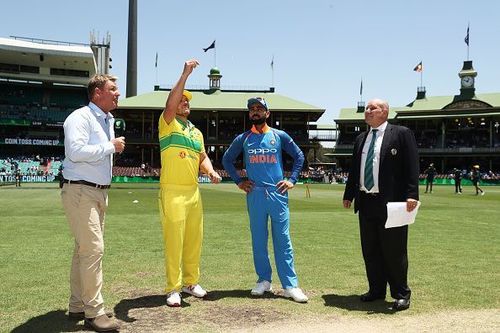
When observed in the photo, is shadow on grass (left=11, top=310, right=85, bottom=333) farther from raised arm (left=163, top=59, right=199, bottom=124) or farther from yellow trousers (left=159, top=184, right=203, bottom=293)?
raised arm (left=163, top=59, right=199, bottom=124)

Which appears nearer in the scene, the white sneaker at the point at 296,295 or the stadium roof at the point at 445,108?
the white sneaker at the point at 296,295

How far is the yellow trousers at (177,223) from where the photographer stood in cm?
565

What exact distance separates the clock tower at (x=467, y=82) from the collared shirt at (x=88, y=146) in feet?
244

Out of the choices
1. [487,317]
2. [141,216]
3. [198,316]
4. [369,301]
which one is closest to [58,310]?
[198,316]

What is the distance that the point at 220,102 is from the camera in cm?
6781

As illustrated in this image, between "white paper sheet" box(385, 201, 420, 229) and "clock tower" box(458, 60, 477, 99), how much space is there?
72673mm

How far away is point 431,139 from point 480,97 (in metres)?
9.31

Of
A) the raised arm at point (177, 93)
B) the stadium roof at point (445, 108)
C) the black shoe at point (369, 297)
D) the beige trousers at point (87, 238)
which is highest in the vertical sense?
the stadium roof at point (445, 108)

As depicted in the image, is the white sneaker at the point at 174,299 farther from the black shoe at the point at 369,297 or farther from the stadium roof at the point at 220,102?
the stadium roof at the point at 220,102

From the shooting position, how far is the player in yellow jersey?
565 cm

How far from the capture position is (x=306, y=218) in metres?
15.3

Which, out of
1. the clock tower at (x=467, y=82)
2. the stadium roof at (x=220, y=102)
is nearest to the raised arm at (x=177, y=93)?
the stadium roof at (x=220, y=102)

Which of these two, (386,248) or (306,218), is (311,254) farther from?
(306,218)

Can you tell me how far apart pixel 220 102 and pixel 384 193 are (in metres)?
62.9
